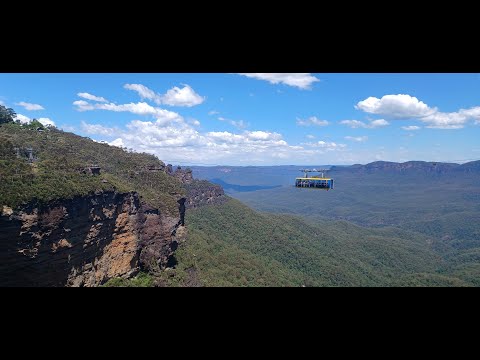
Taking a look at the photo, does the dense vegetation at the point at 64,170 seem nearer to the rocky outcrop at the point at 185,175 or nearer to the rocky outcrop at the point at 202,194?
the rocky outcrop at the point at 185,175

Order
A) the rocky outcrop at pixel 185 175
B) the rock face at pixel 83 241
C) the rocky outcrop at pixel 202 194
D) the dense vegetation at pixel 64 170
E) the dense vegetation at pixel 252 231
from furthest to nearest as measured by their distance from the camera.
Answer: the rocky outcrop at pixel 202 194, the rocky outcrop at pixel 185 175, the dense vegetation at pixel 252 231, the dense vegetation at pixel 64 170, the rock face at pixel 83 241

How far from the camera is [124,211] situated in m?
21.5

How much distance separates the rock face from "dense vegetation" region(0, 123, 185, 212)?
665 mm

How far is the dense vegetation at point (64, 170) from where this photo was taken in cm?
1602

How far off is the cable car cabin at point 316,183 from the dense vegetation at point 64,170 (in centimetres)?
1090

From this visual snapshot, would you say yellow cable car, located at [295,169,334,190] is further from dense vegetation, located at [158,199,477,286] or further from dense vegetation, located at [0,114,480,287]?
dense vegetation, located at [158,199,477,286]

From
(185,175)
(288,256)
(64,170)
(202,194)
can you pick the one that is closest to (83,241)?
(64,170)

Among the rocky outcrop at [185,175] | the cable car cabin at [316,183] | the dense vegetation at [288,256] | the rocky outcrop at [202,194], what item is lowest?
the dense vegetation at [288,256]

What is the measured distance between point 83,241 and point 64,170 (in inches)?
186

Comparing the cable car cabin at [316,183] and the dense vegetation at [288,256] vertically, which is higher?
the cable car cabin at [316,183]

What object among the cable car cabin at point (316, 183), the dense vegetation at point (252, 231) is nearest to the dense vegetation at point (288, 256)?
the dense vegetation at point (252, 231)
